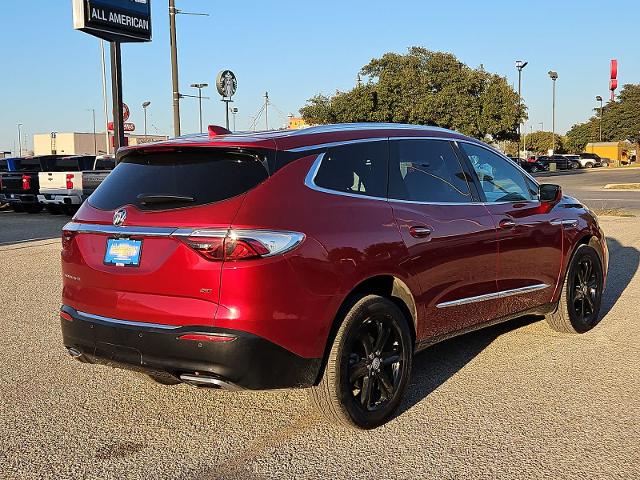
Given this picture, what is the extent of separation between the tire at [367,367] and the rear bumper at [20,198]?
1901cm

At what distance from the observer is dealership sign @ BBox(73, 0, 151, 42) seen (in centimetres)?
1597

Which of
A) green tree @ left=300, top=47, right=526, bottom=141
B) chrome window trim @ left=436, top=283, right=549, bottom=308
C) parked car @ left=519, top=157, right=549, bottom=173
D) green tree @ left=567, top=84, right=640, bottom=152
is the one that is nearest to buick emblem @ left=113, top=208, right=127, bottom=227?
chrome window trim @ left=436, top=283, right=549, bottom=308

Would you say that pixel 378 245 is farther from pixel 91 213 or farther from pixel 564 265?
pixel 564 265

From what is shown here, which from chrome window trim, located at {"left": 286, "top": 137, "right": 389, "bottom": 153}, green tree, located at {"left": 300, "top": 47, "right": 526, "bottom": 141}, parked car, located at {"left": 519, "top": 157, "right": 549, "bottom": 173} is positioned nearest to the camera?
chrome window trim, located at {"left": 286, "top": 137, "right": 389, "bottom": 153}

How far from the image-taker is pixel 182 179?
3.87m

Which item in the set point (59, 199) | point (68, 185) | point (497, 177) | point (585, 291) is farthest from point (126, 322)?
point (59, 199)

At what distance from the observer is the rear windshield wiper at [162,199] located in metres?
3.73

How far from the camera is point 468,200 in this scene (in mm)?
4945

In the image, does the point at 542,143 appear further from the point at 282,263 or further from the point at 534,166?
the point at 282,263

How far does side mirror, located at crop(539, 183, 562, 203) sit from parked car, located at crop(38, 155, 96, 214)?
51.6 ft

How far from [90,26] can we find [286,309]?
14509 millimetres

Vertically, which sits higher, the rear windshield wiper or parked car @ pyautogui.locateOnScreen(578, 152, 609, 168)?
the rear windshield wiper

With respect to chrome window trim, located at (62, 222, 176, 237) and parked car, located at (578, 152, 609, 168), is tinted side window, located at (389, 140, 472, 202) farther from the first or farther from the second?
parked car, located at (578, 152, 609, 168)

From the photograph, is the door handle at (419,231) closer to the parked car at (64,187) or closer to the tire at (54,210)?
the parked car at (64,187)
